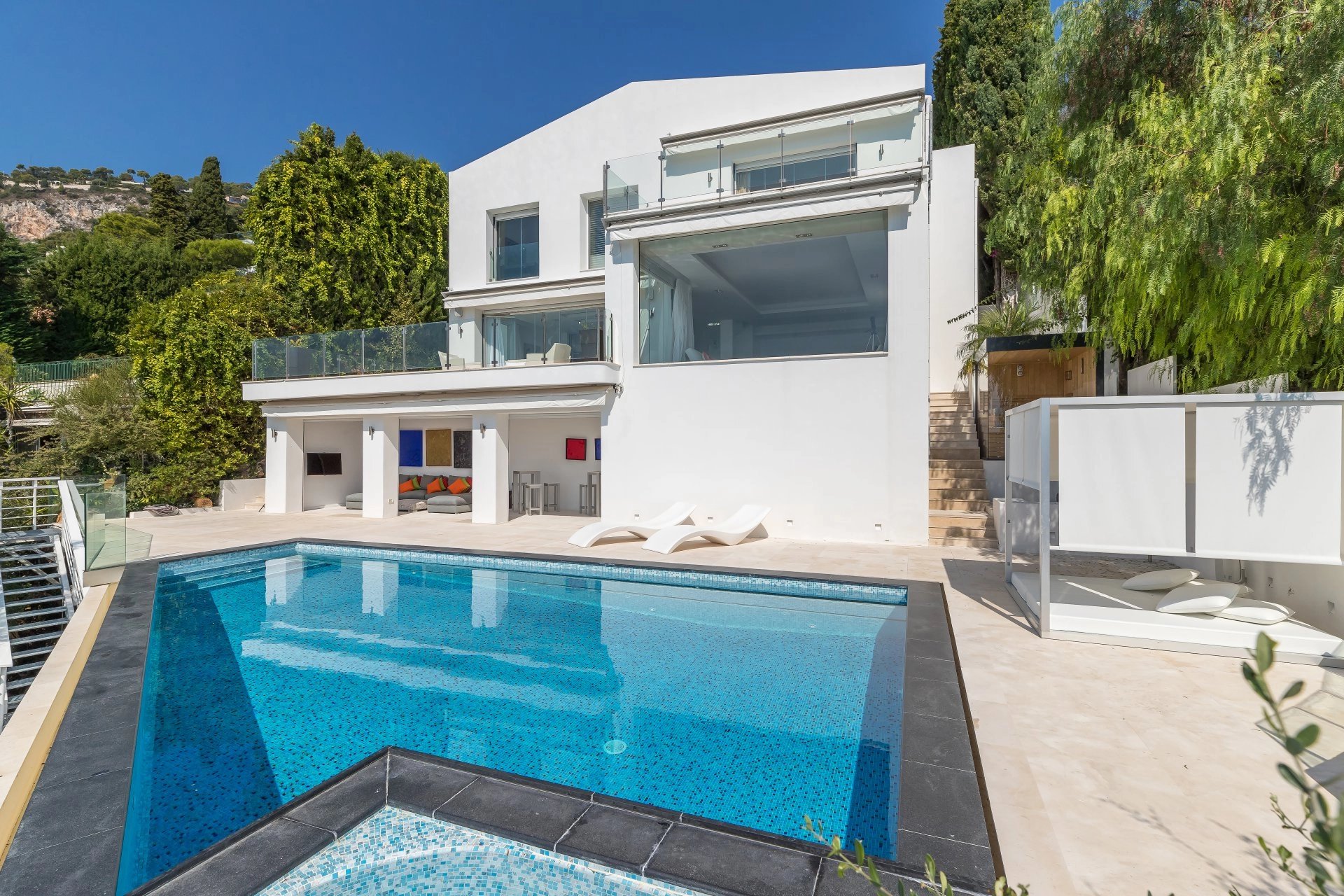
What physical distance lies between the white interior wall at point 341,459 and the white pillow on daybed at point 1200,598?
18.2m

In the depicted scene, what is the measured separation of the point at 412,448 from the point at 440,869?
17.3m

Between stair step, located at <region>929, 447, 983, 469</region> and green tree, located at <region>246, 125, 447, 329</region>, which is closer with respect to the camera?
stair step, located at <region>929, 447, 983, 469</region>

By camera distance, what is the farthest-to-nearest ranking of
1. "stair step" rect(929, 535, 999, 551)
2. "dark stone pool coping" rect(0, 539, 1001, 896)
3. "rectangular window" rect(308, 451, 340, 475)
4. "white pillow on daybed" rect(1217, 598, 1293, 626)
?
"rectangular window" rect(308, 451, 340, 475)
"stair step" rect(929, 535, 999, 551)
"white pillow on daybed" rect(1217, 598, 1293, 626)
"dark stone pool coping" rect(0, 539, 1001, 896)

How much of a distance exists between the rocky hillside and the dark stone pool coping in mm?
84096

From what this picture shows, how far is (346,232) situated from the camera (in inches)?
916

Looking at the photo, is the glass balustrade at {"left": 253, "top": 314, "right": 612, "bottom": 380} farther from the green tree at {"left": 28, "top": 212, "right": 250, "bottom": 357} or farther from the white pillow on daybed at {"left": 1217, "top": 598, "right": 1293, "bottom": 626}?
the green tree at {"left": 28, "top": 212, "right": 250, "bottom": 357}

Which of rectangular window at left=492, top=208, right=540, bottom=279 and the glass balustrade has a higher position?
rectangular window at left=492, top=208, right=540, bottom=279

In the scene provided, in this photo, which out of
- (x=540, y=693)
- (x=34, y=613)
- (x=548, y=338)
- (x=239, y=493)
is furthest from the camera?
(x=239, y=493)

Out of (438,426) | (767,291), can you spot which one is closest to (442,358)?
(438,426)

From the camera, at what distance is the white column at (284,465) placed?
17.1m

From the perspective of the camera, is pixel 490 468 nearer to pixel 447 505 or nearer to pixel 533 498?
pixel 533 498

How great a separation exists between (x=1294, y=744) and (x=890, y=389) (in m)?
11.5

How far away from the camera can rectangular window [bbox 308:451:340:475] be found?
18.2 meters

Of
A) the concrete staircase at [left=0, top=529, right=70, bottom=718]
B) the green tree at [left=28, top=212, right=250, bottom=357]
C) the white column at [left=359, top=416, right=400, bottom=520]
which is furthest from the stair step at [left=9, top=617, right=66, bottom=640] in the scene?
the green tree at [left=28, top=212, right=250, bottom=357]
